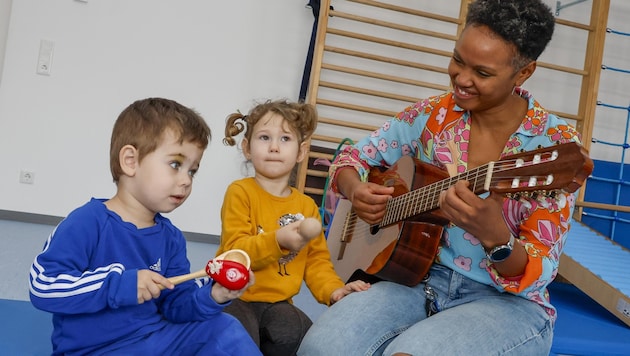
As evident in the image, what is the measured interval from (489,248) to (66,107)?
3318mm

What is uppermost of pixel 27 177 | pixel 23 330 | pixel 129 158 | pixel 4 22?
pixel 4 22

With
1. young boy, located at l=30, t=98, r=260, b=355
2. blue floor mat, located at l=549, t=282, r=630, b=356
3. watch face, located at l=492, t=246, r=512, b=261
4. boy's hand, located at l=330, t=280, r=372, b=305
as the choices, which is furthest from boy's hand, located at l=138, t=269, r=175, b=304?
blue floor mat, located at l=549, t=282, r=630, b=356

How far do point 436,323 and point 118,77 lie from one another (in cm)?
320

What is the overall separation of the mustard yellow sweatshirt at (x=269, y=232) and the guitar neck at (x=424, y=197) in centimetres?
21

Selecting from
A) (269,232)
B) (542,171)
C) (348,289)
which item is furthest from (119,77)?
(542,171)

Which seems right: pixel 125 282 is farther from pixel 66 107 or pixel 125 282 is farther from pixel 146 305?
pixel 66 107

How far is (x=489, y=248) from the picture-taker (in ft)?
4.06

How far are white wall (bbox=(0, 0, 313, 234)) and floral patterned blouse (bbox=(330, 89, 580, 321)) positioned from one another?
256 centimetres

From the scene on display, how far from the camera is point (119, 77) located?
397 cm

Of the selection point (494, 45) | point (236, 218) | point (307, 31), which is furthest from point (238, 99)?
point (494, 45)

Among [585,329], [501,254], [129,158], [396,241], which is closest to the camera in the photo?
[501,254]

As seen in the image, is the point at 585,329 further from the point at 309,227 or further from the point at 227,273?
the point at 227,273

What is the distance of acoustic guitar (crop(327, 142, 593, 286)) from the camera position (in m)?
1.12

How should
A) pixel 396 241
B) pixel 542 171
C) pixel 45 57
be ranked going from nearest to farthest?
pixel 542 171 → pixel 396 241 → pixel 45 57
